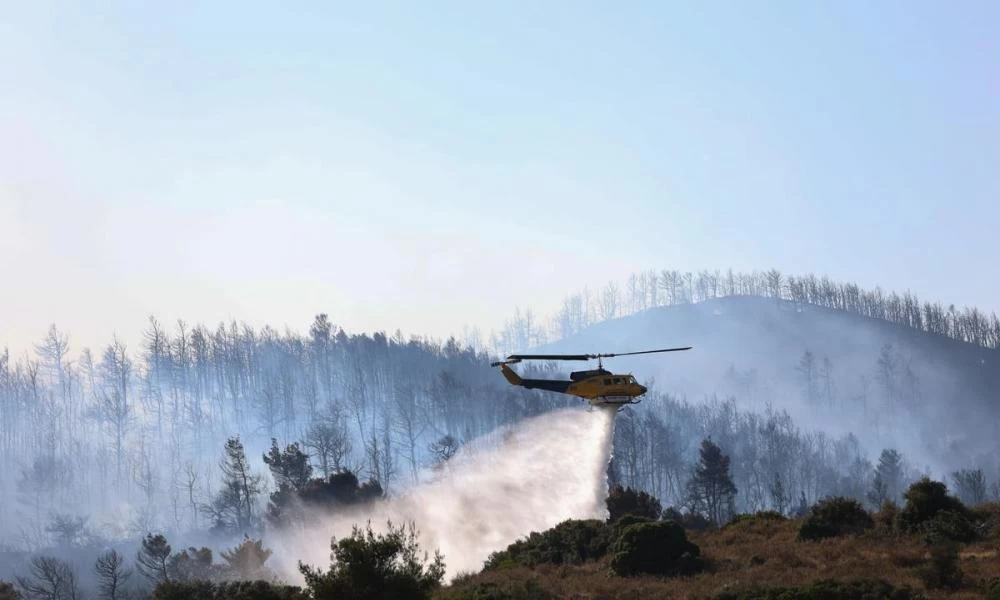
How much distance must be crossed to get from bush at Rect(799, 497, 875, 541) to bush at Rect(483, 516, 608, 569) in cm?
827

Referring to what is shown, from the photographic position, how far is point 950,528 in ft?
132

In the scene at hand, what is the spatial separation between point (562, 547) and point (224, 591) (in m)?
17.0

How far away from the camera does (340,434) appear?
133 m

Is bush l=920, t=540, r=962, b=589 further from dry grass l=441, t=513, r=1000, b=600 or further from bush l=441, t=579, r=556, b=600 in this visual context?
bush l=441, t=579, r=556, b=600

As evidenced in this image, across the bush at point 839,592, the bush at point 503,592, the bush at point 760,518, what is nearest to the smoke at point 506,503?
the bush at point 760,518

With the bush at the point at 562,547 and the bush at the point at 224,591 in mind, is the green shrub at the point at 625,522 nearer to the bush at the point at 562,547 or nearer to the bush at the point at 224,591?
the bush at the point at 562,547

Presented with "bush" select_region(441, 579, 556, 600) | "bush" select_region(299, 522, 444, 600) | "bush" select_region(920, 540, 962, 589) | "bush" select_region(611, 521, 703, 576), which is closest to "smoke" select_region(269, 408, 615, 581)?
"bush" select_region(611, 521, 703, 576)

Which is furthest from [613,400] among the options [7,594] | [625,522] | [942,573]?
[7,594]

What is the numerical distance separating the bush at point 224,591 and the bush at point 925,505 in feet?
84.5

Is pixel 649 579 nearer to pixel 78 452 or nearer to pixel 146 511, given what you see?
pixel 146 511

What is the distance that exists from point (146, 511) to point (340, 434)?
26.0 metres

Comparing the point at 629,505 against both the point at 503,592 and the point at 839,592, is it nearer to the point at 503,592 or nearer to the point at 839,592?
the point at 503,592

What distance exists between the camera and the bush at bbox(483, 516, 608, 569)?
47.0 metres

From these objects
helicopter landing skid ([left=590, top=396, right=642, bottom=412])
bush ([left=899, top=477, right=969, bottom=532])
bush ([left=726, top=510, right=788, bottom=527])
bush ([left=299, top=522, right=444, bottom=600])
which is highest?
helicopter landing skid ([left=590, top=396, right=642, bottom=412])
